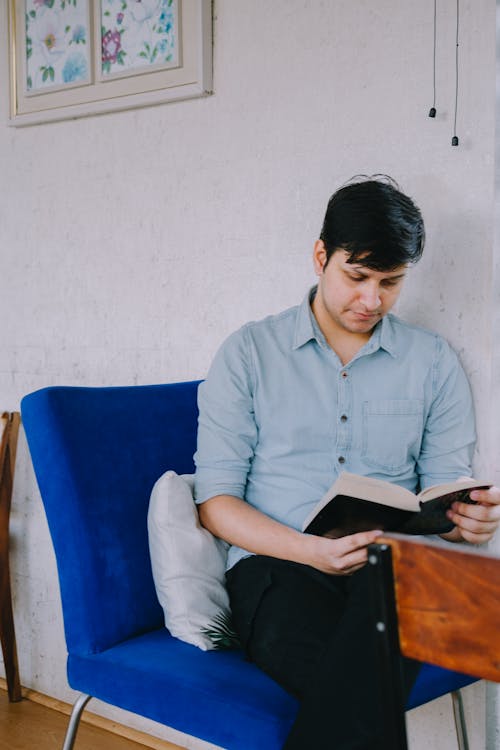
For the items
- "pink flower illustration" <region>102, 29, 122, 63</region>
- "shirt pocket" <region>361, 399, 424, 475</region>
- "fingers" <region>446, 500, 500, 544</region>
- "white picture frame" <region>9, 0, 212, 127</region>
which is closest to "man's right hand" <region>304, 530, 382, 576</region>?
"fingers" <region>446, 500, 500, 544</region>

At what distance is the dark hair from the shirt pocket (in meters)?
0.26

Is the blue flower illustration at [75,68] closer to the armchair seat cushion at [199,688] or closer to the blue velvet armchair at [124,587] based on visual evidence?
the blue velvet armchair at [124,587]

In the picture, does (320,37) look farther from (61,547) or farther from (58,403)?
(61,547)

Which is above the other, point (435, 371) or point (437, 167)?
point (437, 167)

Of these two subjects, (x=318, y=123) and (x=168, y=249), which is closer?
(x=318, y=123)

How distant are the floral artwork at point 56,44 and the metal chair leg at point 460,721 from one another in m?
1.72

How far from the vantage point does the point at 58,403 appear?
154cm

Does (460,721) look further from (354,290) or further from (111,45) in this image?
(111,45)

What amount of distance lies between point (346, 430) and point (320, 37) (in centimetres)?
88

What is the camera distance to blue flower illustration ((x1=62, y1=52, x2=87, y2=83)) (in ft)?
7.38

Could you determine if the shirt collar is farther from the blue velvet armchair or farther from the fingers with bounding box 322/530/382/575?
the fingers with bounding box 322/530/382/575

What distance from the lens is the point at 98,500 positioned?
1.55 meters

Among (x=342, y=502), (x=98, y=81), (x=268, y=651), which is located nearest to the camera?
(x=342, y=502)

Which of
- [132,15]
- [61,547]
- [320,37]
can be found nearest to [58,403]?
[61,547]
